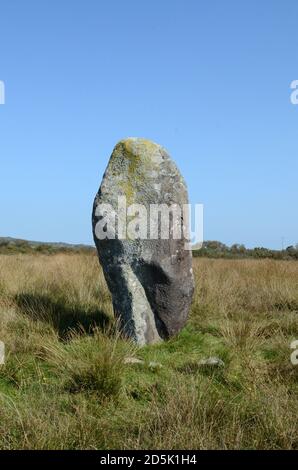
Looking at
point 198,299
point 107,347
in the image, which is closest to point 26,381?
point 107,347

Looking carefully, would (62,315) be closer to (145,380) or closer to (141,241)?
(141,241)

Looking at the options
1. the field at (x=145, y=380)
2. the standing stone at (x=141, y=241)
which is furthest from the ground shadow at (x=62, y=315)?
the standing stone at (x=141, y=241)

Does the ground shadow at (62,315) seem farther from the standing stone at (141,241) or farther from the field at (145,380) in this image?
the standing stone at (141,241)

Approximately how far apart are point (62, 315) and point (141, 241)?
169cm

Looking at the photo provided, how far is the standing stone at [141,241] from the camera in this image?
18.3 feet

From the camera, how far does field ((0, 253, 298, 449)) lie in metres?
→ 3.24

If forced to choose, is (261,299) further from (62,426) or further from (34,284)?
(62,426)

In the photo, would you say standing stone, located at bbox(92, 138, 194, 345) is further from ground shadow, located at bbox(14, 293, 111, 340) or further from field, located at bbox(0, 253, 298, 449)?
ground shadow, located at bbox(14, 293, 111, 340)

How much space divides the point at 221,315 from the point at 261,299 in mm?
1316

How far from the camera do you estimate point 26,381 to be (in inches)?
175

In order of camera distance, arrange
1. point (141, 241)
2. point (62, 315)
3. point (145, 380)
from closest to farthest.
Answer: point (145, 380) < point (141, 241) < point (62, 315)

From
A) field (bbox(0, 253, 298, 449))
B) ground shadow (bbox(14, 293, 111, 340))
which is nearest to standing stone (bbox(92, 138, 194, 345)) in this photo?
field (bbox(0, 253, 298, 449))

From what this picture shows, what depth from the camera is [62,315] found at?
21.5 ft

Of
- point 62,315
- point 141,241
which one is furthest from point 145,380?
point 62,315
